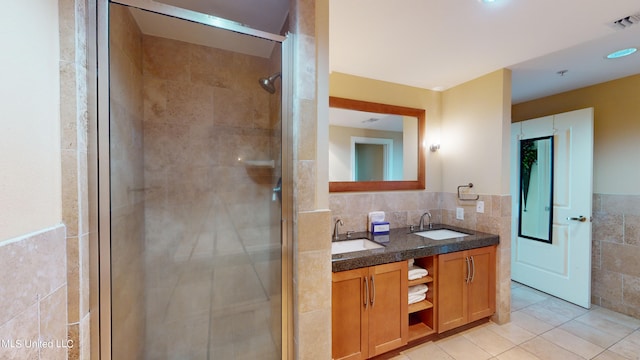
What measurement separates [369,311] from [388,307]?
0.17 meters

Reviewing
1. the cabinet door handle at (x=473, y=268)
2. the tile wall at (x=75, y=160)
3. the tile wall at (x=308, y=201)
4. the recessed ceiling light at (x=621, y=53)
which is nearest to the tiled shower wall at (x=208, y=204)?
the tile wall at (x=308, y=201)

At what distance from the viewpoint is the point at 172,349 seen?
1463mm

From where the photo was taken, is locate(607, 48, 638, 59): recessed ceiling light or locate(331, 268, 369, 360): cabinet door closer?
locate(331, 268, 369, 360): cabinet door

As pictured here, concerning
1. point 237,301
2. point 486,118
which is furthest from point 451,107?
point 237,301

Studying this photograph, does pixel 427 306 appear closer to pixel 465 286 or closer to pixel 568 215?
pixel 465 286

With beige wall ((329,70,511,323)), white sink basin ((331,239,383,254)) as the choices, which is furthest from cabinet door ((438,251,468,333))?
white sink basin ((331,239,383,254))

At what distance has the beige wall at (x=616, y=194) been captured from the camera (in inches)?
89.2

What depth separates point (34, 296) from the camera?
67 cm

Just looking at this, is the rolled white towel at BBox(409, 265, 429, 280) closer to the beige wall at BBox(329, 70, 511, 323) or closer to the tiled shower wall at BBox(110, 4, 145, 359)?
the beige wall at BBox(329, 70, 511, 323)

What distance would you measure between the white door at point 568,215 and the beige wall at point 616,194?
255 mm

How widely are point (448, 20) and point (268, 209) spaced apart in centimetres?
169

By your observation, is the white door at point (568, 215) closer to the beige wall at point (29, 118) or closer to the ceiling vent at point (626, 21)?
the ceiling vent at point (626, 21)

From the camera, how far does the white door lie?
7.82 feet

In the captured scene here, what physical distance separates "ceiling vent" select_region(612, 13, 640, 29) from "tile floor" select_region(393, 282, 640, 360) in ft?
7.75
